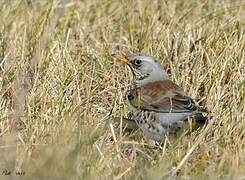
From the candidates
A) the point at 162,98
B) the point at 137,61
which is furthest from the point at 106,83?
the point at 162,98

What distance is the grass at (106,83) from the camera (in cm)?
480

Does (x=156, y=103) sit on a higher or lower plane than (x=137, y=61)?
lower

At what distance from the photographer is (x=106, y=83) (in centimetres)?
643

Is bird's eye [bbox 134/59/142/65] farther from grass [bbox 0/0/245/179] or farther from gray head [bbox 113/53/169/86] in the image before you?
grass [bbox 0/0/245/179]

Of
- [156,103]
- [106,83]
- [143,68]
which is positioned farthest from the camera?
[106,83]

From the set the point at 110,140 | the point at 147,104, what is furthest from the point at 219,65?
the point at 110,140

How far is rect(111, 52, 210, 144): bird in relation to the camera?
545 cm

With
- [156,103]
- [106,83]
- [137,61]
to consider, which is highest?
[137,61]

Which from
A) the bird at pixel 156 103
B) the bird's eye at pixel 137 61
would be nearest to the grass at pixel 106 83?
the bird at pixel 156 103

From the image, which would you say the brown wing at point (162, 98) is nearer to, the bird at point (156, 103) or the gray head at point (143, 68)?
the bird at point (156, 103)

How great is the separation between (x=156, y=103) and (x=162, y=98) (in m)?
0.06

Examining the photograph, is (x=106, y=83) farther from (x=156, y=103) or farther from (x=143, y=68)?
(x=156, y=103)

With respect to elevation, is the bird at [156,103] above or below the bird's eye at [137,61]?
below

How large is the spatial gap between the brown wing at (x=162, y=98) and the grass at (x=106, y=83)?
19 centimetres
